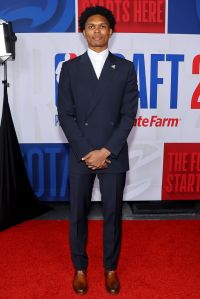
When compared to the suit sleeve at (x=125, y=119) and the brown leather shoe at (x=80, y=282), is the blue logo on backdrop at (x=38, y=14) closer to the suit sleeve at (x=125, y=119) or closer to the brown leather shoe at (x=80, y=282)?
the suit sleeve at (x=125, y=119)

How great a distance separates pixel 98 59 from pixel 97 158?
533mm

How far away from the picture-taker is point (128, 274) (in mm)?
2391

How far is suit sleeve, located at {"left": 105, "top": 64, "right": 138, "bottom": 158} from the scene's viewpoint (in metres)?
2.04

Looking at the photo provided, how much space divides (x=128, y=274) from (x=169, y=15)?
2.12 meters

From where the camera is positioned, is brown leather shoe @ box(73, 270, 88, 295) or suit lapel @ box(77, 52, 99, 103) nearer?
suit lapel @ box(77, 52, 99, 103)

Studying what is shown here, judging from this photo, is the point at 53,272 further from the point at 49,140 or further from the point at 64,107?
the point at 49,140

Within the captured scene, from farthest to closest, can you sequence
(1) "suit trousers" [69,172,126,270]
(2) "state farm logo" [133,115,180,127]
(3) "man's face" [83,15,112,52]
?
(2) "state farm logo" [133,115,180,127] < (1) "suit trousers" [69,172,126,270] < (3) "man's face" [83,15,112,52]

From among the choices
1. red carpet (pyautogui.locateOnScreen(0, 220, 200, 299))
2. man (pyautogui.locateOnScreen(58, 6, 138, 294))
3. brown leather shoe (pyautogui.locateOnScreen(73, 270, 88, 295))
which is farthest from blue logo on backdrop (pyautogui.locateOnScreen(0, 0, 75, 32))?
brown leather shoe (pyautogui.locateOnScreen(73, 270, 88, 295))

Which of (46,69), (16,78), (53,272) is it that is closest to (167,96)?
(46,69)


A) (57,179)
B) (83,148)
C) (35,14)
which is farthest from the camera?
(57,179)

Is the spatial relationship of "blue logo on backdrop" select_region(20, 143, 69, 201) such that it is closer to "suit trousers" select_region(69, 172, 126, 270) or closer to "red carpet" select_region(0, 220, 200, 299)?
"red carpet" select_region(0, 220, 200, 299)

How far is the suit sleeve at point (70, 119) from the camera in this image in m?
2.03

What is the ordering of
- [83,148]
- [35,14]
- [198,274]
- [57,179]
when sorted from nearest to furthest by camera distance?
1. [83,148]
2. [198,274]
3. [35,14]
4. [57,179]

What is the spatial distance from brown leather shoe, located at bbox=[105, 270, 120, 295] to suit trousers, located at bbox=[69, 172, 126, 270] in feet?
0.11
